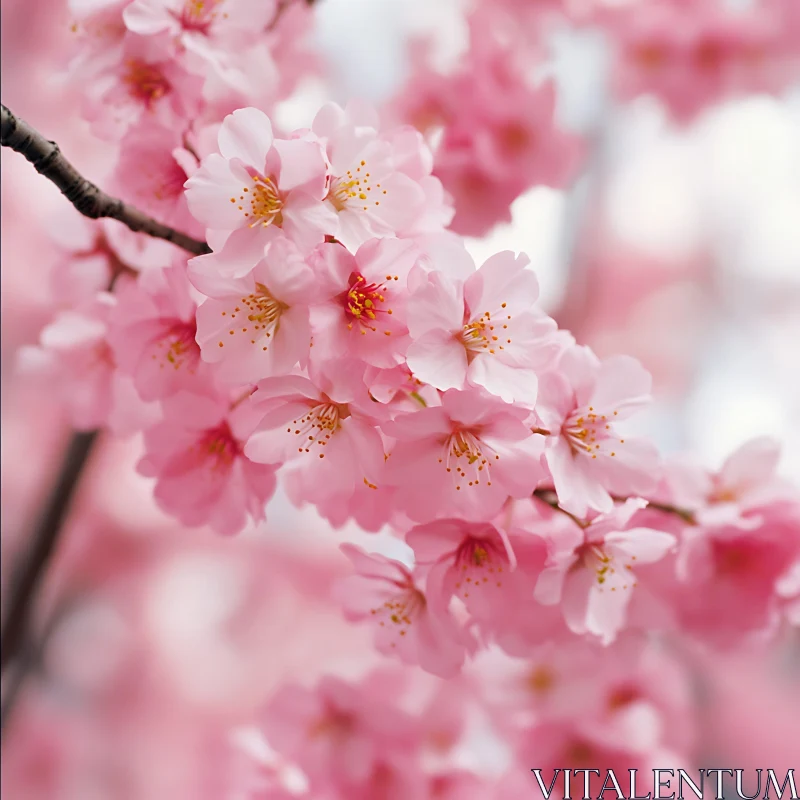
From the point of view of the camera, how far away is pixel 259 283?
0.42 meters

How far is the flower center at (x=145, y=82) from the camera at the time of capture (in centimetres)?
56

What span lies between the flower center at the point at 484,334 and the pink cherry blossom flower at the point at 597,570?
0.14 metres

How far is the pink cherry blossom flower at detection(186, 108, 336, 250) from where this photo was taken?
0.41 meters

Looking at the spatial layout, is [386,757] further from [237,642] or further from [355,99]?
[237,642]

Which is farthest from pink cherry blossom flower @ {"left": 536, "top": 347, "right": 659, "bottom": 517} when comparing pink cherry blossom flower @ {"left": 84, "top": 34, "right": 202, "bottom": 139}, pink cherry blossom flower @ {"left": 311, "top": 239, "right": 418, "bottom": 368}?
pink cherry blossom flower @ {"left": 84, "top": 34, "right": 202, "bottom": 139}

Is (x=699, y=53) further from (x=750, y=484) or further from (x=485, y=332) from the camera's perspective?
(x=485, y=332)

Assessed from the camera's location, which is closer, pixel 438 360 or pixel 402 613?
pixel 438 360

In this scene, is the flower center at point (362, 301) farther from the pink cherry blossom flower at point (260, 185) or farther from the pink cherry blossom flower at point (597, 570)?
the pink cherry blossom flower at point (597, 570)

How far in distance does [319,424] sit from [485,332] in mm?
112

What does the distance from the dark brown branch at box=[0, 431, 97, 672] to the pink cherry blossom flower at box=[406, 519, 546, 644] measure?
1.36ft

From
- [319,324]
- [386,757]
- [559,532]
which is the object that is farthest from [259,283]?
[386,757]

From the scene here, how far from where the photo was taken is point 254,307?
0.43 meters

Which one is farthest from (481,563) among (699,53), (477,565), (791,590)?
(699,53)

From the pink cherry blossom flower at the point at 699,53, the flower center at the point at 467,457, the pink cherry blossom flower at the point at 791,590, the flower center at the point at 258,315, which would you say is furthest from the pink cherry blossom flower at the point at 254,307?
the pink cherry blossom flower at the point at 699,53
